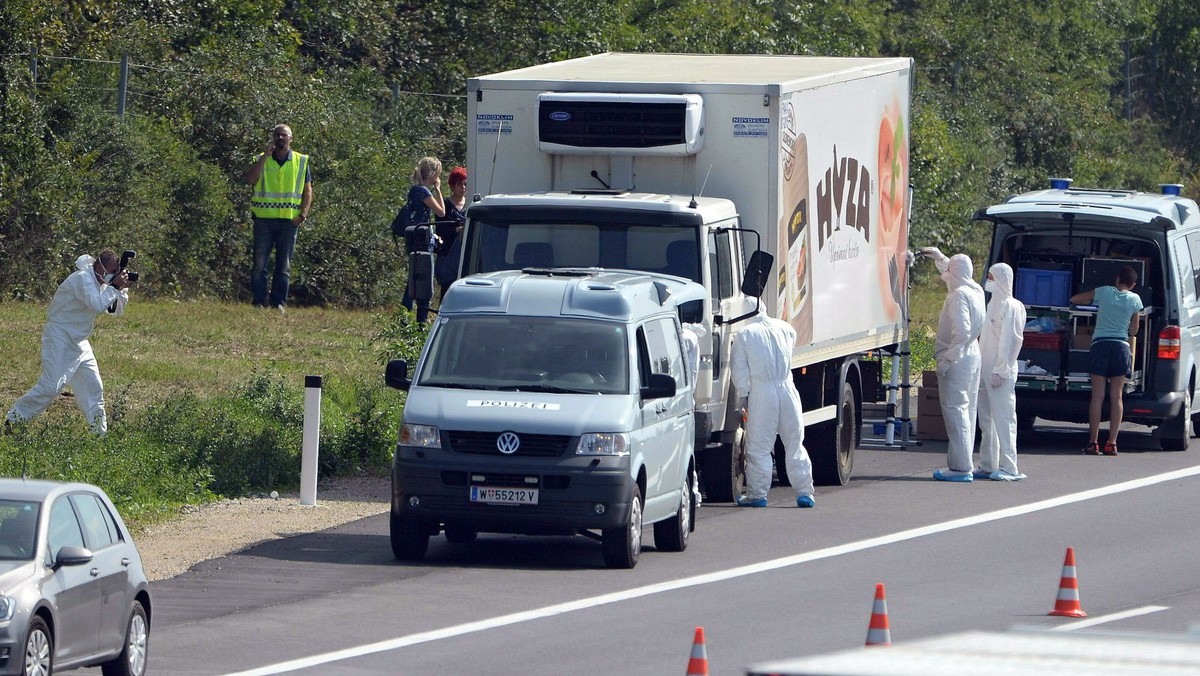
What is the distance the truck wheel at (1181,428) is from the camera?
2100 cm

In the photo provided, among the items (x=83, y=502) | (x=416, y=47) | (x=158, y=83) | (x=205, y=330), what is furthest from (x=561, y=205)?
(x=416, y=47)

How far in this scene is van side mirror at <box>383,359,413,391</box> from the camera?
48.3ft

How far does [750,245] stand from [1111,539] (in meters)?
3.63

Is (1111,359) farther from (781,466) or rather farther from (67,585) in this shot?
(67,585)

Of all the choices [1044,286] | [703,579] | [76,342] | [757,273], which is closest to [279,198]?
[76,342]

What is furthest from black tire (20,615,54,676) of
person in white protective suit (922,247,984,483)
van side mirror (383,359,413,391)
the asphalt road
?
person in white protective suit (922,247,984,483)

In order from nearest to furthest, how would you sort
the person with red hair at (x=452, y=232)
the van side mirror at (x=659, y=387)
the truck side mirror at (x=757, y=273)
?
the van side mirror at (x=659, y=387) → the truck side mirror at (x=757, y=273) → the person with red hair at (x=452, y=232)

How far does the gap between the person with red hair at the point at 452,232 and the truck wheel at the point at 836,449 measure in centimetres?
357

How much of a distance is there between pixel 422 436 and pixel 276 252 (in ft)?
38.8

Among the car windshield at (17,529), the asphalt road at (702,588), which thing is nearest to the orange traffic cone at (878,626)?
the asphalt road at (702,588)

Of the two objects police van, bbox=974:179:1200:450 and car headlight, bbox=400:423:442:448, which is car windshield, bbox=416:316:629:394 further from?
police van, bbox=974:179:1200:450

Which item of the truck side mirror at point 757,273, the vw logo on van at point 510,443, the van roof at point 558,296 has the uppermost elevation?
the truck side mirror at point 757,273

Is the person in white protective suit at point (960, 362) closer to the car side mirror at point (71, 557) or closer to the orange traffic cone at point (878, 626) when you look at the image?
the orange traffic cone at point (878, 626)

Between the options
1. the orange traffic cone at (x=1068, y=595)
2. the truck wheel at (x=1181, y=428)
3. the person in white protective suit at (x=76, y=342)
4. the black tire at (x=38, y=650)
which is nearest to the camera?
the black tire at (x=38, y=650)
